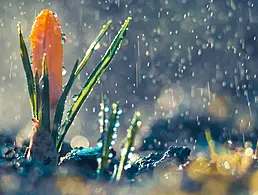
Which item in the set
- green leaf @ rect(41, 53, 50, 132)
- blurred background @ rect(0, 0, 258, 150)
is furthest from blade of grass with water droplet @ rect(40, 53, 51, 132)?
blurred background @ rect(0, 0, 258, 150)

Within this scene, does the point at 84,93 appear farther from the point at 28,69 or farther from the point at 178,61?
the point at 178,61

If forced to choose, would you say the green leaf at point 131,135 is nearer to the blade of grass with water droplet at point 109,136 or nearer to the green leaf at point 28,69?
the blade of grass with water droplet at point 109,136

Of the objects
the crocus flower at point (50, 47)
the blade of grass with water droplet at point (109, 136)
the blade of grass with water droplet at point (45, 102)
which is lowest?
the blade of grass with water droplet at point (109, 136)

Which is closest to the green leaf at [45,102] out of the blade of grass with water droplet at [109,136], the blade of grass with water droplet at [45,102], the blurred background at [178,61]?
the blade of grass with water droplet at [45,102]

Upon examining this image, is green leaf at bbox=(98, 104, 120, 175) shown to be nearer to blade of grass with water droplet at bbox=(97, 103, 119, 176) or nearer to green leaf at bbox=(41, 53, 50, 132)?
blade of grass with water droplet at bbox=(97, 103, 119, 176)

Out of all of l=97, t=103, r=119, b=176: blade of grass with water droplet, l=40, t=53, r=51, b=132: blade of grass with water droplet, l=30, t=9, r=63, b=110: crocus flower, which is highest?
l=30, t=9, r=63, b=110: crocus flower

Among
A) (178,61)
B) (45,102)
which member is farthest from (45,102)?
(178,61)
